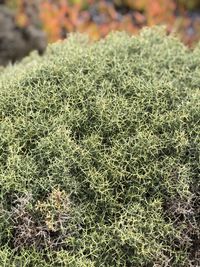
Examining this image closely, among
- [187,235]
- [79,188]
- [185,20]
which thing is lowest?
[187,235]

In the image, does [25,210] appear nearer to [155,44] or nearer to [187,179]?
[187,179]

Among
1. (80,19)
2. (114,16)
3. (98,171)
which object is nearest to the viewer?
(98,171)

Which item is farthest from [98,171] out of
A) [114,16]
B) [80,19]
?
[114,16]

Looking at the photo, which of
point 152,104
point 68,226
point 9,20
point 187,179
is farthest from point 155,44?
point 9,20

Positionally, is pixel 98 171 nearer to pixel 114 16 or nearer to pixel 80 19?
pixel 80 19

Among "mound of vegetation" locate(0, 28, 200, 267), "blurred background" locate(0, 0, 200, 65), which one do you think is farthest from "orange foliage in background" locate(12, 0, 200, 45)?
"mound of vegetation" locate(0, 28, 200, 267)

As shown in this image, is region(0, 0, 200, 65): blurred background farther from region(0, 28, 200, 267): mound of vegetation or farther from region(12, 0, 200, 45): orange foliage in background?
region(0, 28, 200, 267): mound of vegetation
